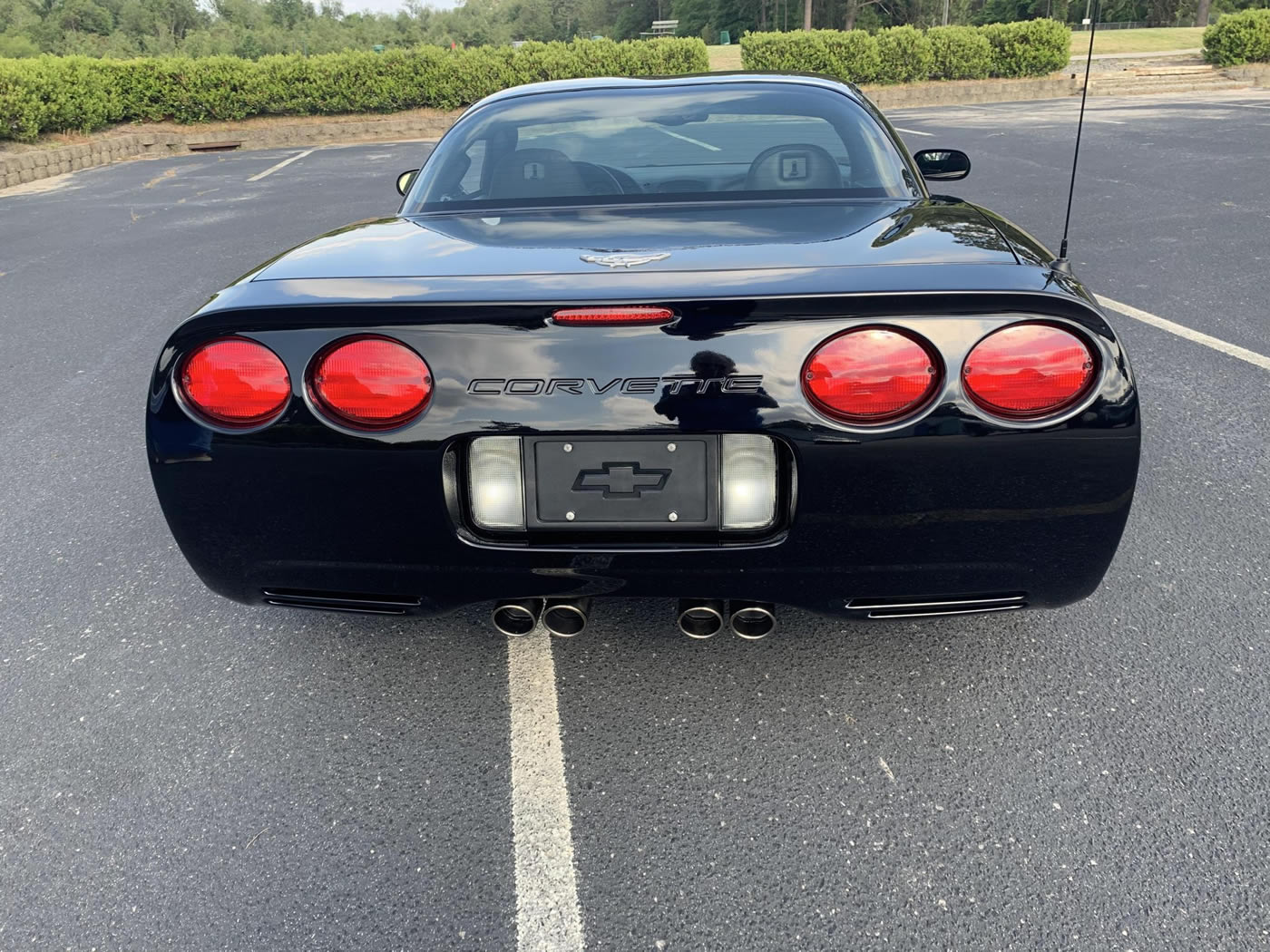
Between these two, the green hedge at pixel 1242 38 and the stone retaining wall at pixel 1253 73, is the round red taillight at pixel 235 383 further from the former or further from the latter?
the green hedge at pixel 1242 38

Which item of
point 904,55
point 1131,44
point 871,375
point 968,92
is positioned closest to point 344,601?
point 871,375

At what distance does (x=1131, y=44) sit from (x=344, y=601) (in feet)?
140

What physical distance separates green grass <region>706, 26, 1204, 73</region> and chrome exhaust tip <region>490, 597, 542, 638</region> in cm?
3345

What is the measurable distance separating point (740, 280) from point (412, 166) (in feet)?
48.5

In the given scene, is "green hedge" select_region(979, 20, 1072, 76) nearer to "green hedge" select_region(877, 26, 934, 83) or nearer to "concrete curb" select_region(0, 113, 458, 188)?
"green hedge" select_region(877, 26, 934, 83)

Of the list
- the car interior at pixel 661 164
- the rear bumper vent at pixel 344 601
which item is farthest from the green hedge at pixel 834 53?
the rear bumper vent at pixel 344 601

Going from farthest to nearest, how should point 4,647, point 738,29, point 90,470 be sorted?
point 738,29 → point 90,470 → point 4,647

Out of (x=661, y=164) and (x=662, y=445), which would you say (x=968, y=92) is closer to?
(x=661, y=164)

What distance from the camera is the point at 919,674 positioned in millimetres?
2381

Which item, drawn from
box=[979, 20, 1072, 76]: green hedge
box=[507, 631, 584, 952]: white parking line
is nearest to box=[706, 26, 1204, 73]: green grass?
box=[979, 20, 1072, 76]: green hedge

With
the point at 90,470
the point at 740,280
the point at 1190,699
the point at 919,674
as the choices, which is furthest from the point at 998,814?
the point at 90,470

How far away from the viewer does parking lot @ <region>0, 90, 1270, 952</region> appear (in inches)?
67.0

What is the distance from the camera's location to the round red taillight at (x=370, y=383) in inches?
73.4

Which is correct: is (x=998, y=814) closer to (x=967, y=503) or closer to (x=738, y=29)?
(x=967, y=503)
